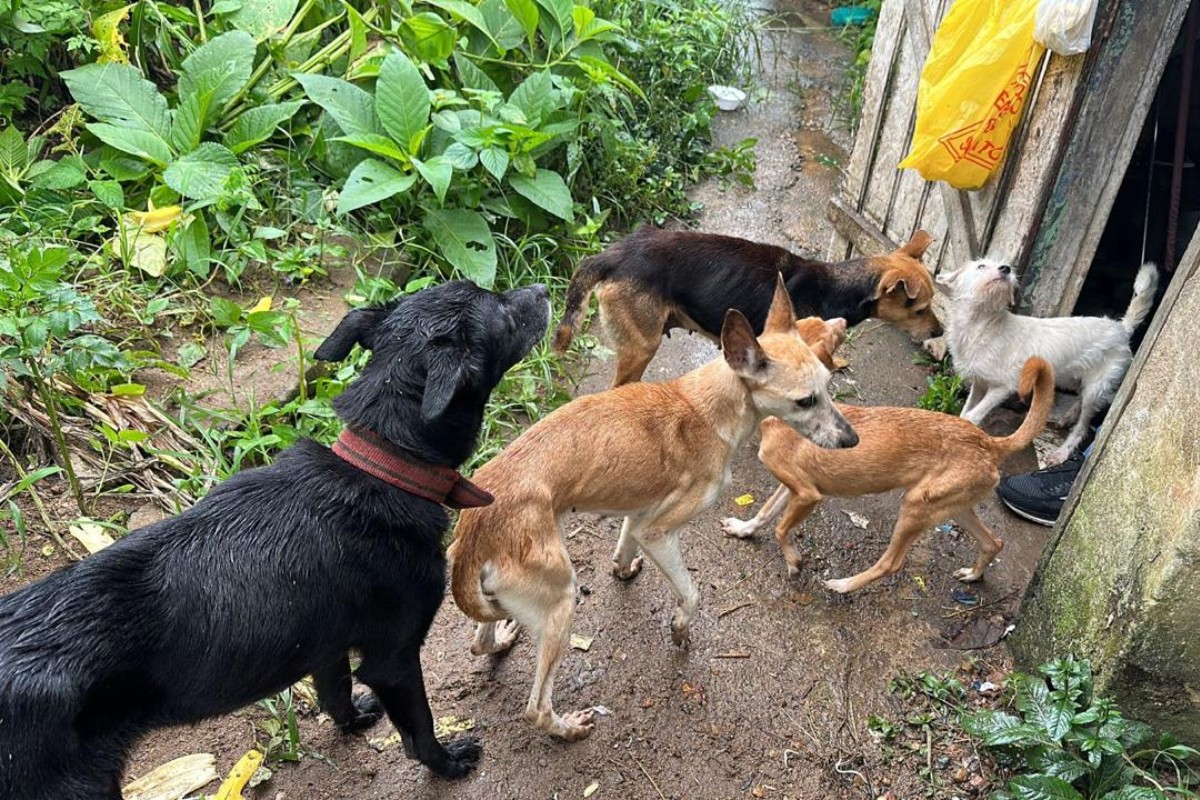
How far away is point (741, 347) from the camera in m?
3.27

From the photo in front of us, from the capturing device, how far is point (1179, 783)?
2.85 metres

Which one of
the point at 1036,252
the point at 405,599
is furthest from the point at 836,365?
the point at 405,599

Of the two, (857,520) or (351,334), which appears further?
(857,520)

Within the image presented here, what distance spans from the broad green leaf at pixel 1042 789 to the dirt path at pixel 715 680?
0.41 meters

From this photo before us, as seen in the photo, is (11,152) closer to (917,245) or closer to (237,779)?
(237,779)

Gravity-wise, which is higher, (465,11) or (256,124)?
(465,11)

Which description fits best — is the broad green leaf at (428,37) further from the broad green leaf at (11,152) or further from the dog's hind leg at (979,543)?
the dog's hind leg at (979,543)

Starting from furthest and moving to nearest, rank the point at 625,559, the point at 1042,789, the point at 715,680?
1. the point at 625,559
2. the point at 715,680
3. the point at 1042,789

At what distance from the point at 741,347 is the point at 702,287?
125 cm

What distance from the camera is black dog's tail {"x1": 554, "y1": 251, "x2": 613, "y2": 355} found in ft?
14.6

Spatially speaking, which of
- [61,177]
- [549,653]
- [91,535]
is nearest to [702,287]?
[549,653]

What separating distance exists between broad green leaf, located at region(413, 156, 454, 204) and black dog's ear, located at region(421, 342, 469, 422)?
2.42 metres

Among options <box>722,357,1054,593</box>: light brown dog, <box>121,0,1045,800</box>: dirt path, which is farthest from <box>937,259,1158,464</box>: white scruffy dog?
<box>722,357,1054,593</box>: light brown dog

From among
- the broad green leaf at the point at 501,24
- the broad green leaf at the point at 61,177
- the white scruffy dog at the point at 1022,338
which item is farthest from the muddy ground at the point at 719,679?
the broad green leaf at the point at 501,24
